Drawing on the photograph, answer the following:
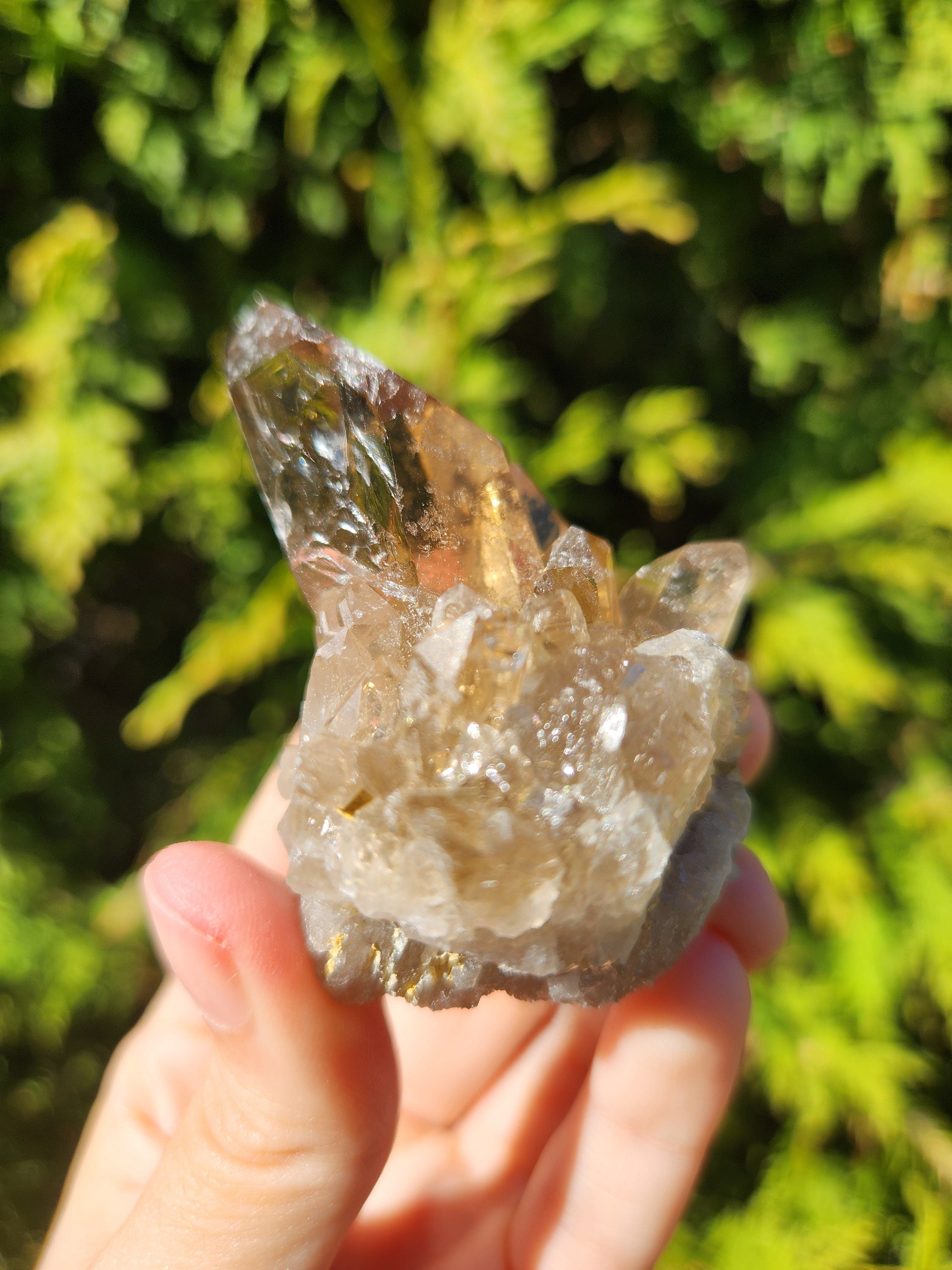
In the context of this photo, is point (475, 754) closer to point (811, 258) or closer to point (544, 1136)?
point (544, 1136)

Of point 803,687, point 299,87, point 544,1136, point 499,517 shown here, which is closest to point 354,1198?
point 544,1136

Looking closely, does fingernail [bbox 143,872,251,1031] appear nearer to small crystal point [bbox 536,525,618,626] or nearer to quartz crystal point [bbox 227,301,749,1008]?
quartz crystal point [bbox 227,301,749,1008]

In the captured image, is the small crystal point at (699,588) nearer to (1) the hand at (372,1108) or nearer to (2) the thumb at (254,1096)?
(1) the hand at (372,1108)

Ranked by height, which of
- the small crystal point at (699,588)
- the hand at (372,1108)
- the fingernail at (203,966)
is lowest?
the hand at (372,1108)

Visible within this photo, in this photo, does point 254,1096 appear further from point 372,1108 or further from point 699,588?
point 699,588

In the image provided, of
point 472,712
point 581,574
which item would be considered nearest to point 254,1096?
point 472,712

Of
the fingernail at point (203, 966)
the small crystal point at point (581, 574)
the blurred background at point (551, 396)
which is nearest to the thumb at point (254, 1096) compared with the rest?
the fingernail at point (203, 966)
